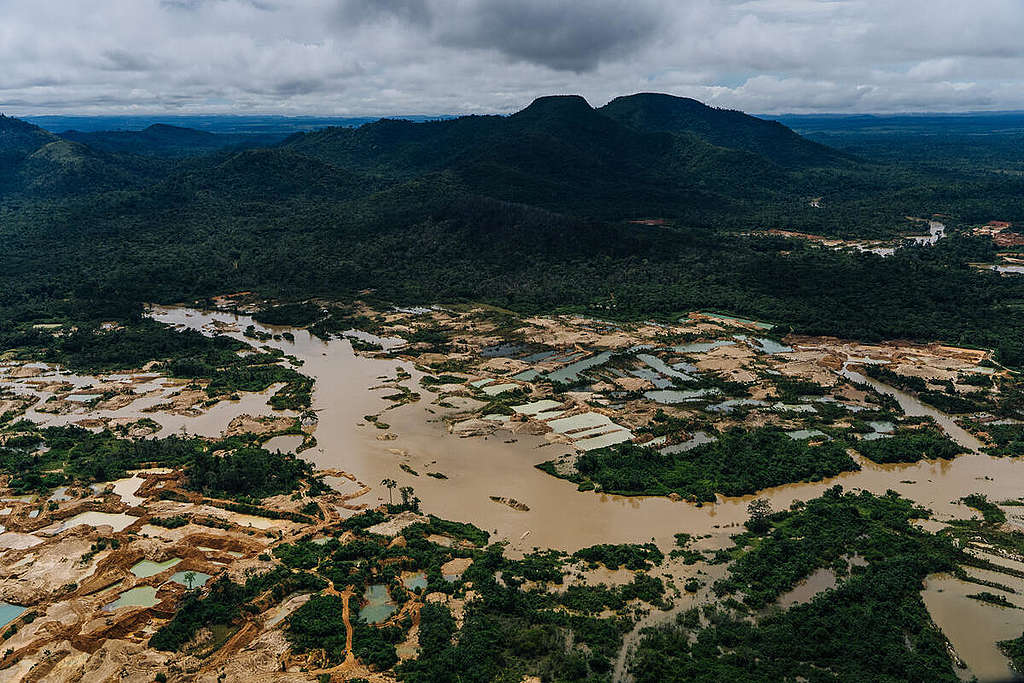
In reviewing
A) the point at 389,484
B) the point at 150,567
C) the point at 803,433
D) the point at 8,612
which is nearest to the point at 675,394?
the point at 803,433

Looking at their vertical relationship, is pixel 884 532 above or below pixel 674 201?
below

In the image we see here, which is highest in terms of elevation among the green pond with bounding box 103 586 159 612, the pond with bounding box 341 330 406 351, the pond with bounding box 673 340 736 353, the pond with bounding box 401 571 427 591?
the pond with bounding box 673 340 736 353

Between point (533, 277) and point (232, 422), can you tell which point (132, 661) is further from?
point (533, 277)

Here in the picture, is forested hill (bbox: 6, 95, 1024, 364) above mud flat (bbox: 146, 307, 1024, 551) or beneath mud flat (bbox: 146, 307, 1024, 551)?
above

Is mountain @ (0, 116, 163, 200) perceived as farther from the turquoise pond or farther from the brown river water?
the turquoise pond

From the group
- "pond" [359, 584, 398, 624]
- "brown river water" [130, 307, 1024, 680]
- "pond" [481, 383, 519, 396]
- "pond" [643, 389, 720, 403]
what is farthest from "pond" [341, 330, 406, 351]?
"pond" [359, 584, 398, 624]

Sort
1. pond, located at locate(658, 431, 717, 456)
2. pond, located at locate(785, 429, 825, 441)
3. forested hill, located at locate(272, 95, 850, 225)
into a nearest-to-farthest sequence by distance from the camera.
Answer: pond, located at locate(658, 431, 717, 456) → pond, located at locate(785, 429, 825, 441) → forested hill, located at locate(272, 95, 850, 225)

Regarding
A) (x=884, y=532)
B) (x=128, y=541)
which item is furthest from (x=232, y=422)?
(x=884, y=532)
